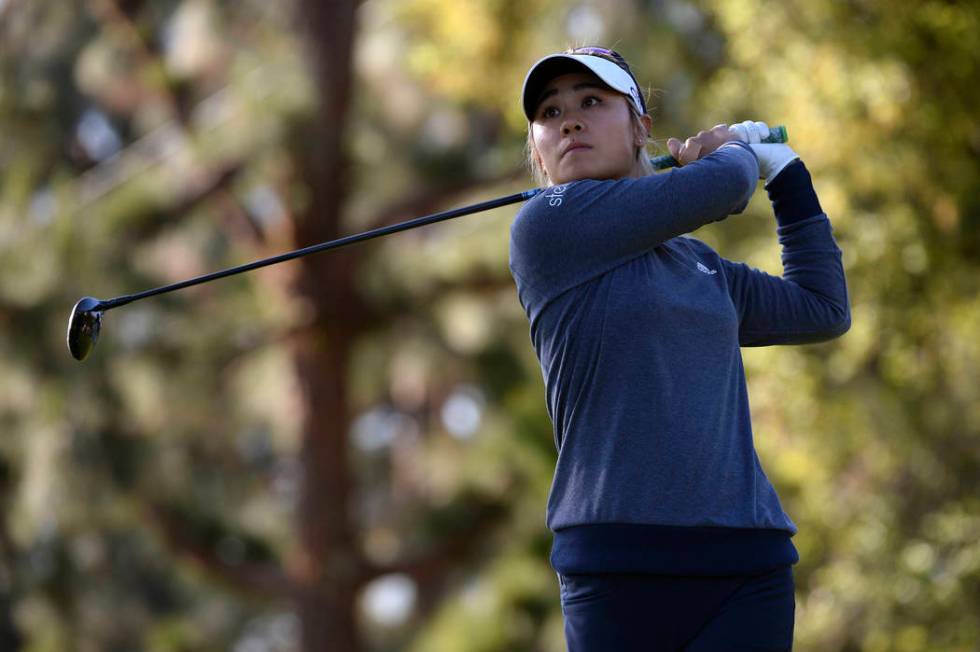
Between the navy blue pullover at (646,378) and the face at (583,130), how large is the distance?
0.09m

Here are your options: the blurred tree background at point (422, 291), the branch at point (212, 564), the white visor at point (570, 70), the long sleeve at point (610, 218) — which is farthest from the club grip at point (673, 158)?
the branch at point (212, 564)

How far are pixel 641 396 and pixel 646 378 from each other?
0.02 metres

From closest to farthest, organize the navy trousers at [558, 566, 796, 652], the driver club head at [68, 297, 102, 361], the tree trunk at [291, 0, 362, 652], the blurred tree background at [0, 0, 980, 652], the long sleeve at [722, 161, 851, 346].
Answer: the navy trousers at [558, 566, 796, 652] < the long sleeve at [722, 161, 851, 346] < the driver club head at [68, 297, 102, 361] < the blurred tree background at [0, 0, 980, 652] < the tree trunk at [291, 0, 362, 652]

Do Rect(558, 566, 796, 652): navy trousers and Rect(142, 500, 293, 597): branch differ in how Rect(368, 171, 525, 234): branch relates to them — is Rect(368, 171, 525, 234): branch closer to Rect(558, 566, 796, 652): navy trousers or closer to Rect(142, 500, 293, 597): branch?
Rect(142, 500, 293, 597): branch

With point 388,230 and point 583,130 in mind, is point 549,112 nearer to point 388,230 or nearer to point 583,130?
point 583,130

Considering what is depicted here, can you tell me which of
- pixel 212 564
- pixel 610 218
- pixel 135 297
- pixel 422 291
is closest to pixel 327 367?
pixel 422 291

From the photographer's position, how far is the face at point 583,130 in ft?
7.51

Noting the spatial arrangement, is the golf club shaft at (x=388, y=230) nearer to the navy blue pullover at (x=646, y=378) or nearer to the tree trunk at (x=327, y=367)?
the navy blue pullover at (x=646, y=378)

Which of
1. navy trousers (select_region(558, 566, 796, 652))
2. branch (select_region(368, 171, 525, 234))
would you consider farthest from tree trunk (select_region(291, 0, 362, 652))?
navy trousers (select_region(558, 566, 796, 652))

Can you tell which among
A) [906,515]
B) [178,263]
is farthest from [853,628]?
[178,263]

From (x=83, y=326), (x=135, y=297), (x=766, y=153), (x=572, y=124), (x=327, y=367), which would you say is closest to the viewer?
(x=572, y=124)

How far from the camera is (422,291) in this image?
32.2 ft

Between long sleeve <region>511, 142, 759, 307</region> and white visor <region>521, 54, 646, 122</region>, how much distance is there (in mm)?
163

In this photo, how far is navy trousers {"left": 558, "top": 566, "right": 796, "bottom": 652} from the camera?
205 cm
